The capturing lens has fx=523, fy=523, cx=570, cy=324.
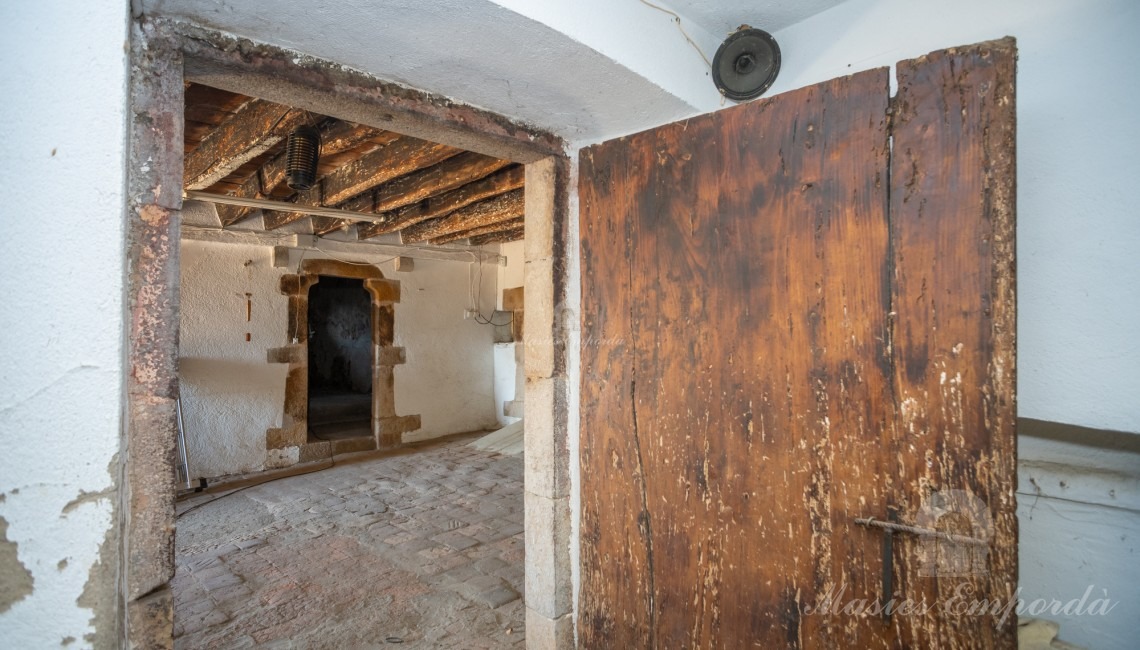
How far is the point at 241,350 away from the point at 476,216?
295cm

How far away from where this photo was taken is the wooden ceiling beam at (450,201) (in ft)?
12.8

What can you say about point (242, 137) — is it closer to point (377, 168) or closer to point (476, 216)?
point (377, 168)

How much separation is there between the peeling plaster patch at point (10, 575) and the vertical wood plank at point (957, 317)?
1819 mm

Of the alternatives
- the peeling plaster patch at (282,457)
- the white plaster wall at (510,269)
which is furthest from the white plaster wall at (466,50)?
the white plaster wall at (510,269)

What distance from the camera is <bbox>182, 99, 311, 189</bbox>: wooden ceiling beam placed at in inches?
112

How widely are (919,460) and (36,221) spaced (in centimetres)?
190

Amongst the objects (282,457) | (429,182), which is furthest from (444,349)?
(429,182)

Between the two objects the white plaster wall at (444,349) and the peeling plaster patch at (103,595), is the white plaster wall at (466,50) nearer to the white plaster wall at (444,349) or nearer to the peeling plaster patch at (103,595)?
the peeling plaster patch at (103,595)

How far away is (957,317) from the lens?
1.23 m

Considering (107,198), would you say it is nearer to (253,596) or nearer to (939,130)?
(939,130)

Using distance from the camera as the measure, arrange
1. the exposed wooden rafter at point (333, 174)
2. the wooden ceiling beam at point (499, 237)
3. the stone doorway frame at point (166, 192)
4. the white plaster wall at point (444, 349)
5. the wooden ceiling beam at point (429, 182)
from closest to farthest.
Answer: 1. the stone doorway frame at point (166, 192)
2. the exposed wooden rafter at point (333, 174)
3. the wooden ceiling beam at point (429, 182)
4. the wooden ceiling beam at point (499, 237)
5. the white plaster wall at point (444, 349)

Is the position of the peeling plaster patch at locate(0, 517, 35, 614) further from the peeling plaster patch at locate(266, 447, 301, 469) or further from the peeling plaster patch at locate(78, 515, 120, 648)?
the peeling plaster patch at locate(266, 447, 301, 469)

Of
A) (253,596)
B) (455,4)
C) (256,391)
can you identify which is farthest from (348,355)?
(455,4)

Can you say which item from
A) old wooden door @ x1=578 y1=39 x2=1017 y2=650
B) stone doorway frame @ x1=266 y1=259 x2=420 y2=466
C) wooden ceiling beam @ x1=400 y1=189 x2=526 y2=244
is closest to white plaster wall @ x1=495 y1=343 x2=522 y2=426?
stone doorway frame @ x1=266 y1=259 x2=420 y2=466
